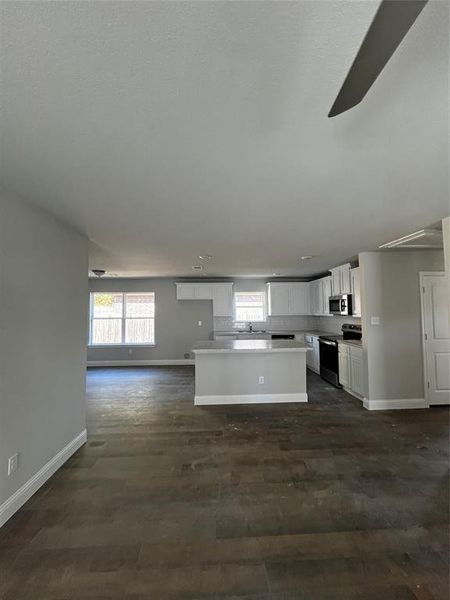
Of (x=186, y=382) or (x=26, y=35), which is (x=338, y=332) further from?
(x=26, y=35)

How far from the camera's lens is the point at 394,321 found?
4.12 m

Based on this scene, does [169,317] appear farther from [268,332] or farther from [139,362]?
[268,332]

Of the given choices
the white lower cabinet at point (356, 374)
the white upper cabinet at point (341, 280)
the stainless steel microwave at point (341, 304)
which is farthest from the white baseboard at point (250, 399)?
the white upper cabinet at point (341, 280)

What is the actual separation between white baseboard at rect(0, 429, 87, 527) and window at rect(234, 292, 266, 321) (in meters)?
4.97

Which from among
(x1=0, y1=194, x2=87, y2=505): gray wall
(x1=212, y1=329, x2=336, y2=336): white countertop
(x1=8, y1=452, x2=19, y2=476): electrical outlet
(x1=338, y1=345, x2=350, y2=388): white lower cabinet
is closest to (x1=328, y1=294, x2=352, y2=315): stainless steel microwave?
(x1=338, y1=345, x2=350, y2=388): white lower cabinet

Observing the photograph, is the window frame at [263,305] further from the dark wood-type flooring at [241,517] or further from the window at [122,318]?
the dark wood-type flooring at [241,517]

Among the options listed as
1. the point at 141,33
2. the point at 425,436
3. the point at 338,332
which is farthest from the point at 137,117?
the point at 338,332

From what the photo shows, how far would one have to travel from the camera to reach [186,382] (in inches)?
224

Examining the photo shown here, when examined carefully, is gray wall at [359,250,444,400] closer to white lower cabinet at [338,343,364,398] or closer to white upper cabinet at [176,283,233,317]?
white lower cabinet at [338,343,364,398]

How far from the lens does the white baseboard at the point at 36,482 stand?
6.53 ft

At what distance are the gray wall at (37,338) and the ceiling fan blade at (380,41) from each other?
2.33 metres

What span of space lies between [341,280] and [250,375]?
8.63 feet

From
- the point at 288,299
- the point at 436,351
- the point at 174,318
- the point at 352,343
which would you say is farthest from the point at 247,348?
the point at 174,318

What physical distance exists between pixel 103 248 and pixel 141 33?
328cm
